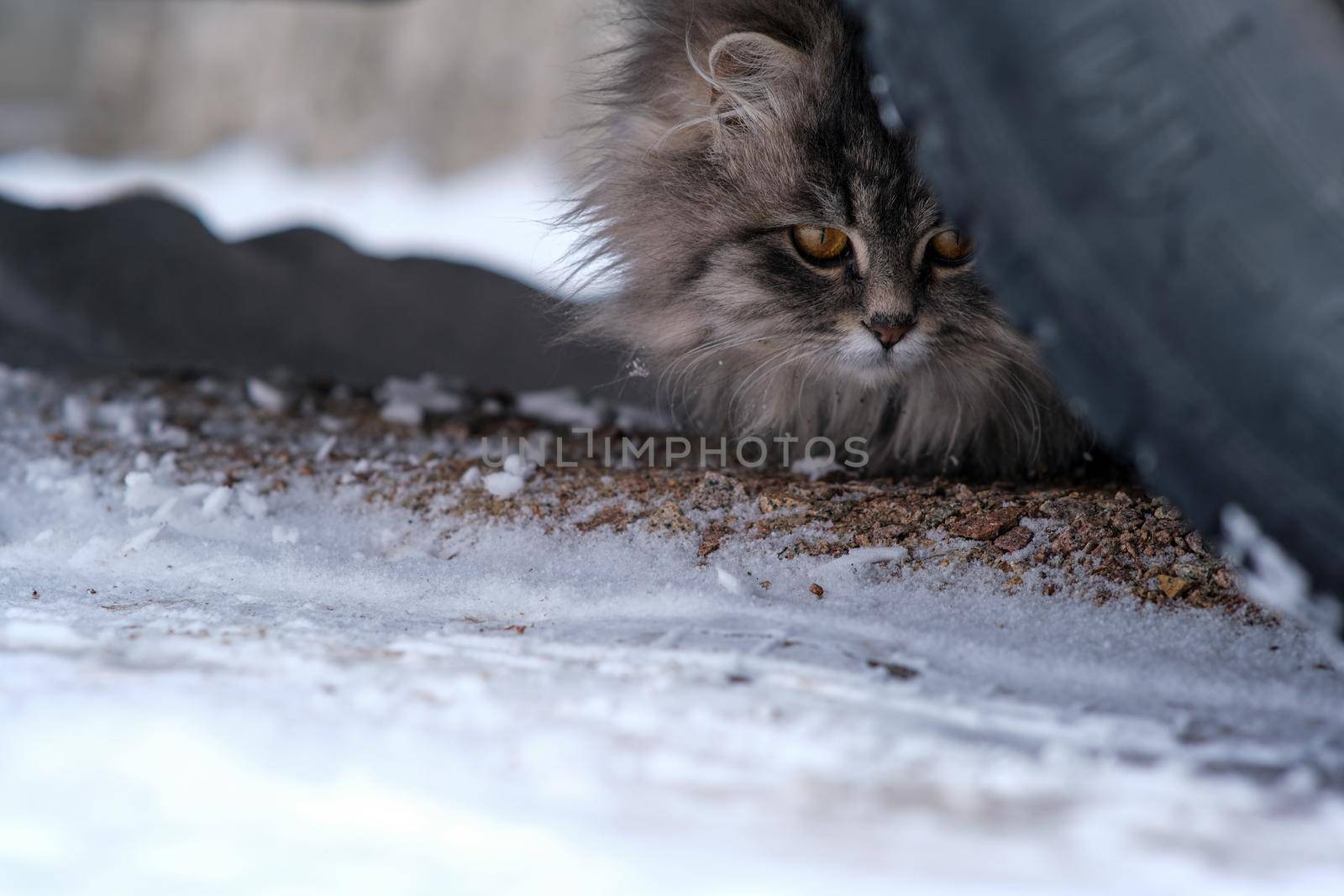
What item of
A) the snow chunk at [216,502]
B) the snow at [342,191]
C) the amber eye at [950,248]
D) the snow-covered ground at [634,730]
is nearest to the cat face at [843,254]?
the amber eye at [950,248]

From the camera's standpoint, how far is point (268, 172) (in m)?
3.96

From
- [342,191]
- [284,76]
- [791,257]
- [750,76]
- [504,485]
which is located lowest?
[504,485]

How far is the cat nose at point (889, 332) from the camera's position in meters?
1.35

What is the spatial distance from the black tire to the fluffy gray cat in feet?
1.82

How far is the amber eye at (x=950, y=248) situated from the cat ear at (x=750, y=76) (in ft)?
0.81

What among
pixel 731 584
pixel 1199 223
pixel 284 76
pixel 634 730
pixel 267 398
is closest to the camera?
pixel 1199 223

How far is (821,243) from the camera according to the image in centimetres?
137

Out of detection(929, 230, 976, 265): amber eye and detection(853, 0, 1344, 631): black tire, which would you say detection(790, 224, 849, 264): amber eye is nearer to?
detection(929, 230, 976, 265): amber eye

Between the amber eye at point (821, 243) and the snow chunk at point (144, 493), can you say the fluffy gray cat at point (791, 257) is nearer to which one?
the amber eye at point (821, 243)

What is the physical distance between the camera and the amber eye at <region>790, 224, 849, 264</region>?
1.36m

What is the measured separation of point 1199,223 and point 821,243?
0.67 m

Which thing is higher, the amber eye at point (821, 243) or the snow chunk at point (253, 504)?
the amber eye at point (821, 243)

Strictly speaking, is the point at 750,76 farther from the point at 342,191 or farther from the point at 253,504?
the point at 342,191

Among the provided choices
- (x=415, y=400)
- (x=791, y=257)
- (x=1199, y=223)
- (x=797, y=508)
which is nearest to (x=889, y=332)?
(x=791, y=257)
